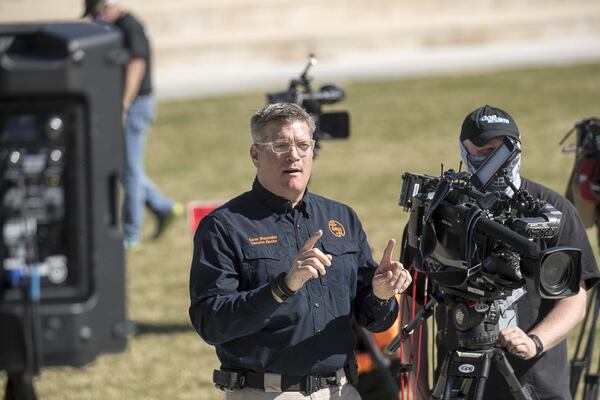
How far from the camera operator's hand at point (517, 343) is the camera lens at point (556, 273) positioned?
0.34 metres

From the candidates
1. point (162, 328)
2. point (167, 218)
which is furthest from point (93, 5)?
point (162, 328)

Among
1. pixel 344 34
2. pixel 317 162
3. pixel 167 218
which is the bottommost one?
pixel 344 34

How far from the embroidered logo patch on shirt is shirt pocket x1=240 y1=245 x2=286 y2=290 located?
0.06 ft

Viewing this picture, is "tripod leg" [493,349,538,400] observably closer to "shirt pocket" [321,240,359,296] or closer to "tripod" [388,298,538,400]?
"tripod" [388,298,538,400]

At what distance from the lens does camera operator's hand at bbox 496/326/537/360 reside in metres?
4.78

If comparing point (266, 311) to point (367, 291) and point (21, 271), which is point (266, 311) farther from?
point (21, 271)

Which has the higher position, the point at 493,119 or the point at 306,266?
the point at 493,119

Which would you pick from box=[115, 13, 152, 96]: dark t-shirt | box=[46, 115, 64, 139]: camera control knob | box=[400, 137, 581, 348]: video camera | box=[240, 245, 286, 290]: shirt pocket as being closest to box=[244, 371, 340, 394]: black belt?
box=[240, 245, 286, 290]: shirt pocket

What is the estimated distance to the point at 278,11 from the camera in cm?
2656

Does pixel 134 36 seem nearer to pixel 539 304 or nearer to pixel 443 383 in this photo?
pixel 539 304

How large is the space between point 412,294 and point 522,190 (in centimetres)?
75

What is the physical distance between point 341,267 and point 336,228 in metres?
0.16

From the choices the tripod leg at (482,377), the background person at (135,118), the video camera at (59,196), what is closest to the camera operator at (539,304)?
the tripod leg at (482,377)

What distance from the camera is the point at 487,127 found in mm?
5082
